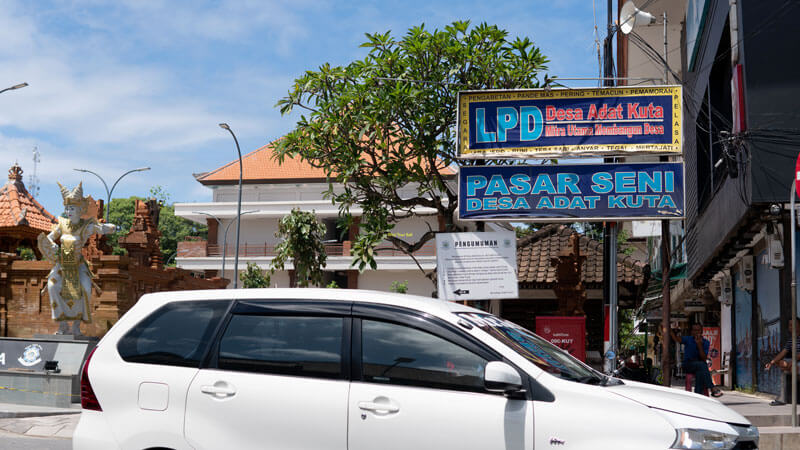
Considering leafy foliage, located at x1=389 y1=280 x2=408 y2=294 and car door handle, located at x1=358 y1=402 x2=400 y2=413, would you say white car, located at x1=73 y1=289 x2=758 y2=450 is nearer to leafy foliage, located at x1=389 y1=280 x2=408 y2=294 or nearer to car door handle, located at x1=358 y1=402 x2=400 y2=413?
car door handle, located at x1=358 y1=402 x2=400 y2=413

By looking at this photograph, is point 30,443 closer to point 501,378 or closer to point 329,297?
point 329,297

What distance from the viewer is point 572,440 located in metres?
4.63

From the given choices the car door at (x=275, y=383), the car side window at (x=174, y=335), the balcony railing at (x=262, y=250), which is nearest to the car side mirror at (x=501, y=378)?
the car door at (x=275, y=383)

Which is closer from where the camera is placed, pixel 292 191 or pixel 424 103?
pixel 424 103

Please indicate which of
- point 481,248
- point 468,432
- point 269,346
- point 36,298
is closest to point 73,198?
point 36,298

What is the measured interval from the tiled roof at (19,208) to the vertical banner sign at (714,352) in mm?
23535

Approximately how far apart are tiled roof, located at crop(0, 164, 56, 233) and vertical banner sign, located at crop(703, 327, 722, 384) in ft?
77.2

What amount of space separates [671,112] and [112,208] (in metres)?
82.4

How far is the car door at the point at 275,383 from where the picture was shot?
16.4 feet

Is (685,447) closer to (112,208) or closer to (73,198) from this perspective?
(73,198)

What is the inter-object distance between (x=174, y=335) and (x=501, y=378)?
2320mm

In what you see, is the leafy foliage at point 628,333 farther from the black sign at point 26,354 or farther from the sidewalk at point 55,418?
the black sign at point 26,354

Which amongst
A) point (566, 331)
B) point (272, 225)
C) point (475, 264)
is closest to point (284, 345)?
point (475, 264)

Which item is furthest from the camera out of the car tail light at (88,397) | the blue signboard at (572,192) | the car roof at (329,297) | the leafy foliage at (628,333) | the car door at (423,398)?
the leafy foliage at (628,333)
